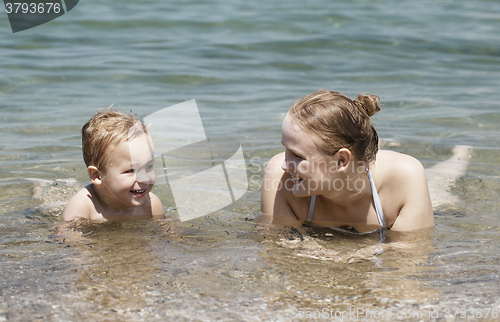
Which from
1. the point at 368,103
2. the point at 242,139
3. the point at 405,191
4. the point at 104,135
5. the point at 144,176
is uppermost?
the point at 368,103

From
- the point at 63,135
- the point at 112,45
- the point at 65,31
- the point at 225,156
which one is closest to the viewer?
the point at 225,156

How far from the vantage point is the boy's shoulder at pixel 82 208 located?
147 inches

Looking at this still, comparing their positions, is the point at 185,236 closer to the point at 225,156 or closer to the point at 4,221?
→ the point at 4,221

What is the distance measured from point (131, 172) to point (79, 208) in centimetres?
50

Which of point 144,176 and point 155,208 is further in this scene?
point 155,208

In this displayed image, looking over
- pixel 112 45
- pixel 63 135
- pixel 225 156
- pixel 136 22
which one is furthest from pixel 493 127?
pixel 136 22

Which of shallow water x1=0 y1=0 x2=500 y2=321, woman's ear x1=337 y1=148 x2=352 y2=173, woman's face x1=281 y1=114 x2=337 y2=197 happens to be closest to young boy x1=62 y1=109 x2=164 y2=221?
shallow water x1=0 y1=0 x2=500 y2=321

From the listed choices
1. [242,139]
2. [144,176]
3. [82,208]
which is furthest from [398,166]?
[242,139]

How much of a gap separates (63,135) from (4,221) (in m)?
2.55

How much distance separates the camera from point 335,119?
306 centimetres

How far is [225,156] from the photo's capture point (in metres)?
5.60

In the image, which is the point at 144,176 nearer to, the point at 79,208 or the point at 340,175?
the point at 79,208

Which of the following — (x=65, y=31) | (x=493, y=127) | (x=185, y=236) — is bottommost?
(x=493, y=127)

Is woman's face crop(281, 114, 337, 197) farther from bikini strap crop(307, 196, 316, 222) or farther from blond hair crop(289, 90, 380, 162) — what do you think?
bikini strap crop(307, 196, 316, 222)
